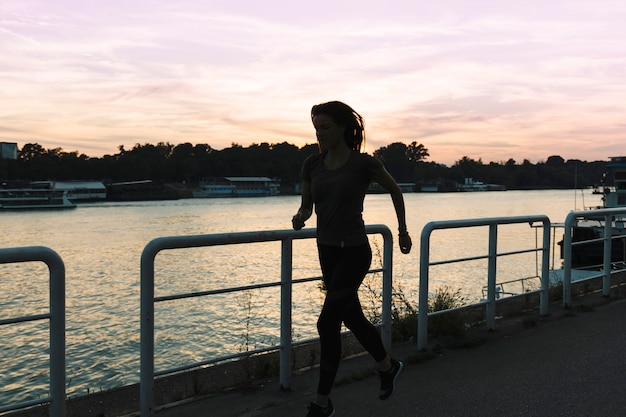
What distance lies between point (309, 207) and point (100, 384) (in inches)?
362

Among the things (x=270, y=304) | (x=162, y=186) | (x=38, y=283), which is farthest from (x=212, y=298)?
(x=162, y=186)

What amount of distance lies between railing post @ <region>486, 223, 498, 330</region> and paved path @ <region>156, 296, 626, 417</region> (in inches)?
17.0

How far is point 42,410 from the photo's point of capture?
14.8ft

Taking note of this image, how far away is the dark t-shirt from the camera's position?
11.5ft

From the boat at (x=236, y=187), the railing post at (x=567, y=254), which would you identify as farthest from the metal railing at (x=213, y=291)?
the boat at (x=236, y=187)

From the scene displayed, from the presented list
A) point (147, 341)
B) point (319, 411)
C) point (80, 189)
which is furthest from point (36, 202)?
point (319, 411)

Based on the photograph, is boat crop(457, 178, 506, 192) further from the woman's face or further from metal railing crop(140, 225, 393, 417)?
the woman's face

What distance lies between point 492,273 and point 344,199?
3161mm

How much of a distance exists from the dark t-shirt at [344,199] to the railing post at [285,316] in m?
0.90

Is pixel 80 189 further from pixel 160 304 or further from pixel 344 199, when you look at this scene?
pixel 344 199

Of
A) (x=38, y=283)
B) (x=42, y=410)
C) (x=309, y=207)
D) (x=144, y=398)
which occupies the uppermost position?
(x=309, y=207)

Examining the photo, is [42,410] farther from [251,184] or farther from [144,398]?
[251,184]

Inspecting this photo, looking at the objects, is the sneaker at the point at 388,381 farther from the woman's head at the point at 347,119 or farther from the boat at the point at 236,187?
the boat at the point at 236,187

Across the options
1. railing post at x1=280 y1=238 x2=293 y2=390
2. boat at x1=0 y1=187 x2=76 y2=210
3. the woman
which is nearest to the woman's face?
the woman
